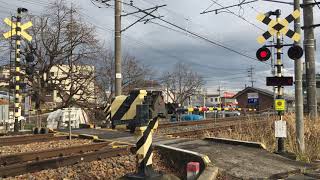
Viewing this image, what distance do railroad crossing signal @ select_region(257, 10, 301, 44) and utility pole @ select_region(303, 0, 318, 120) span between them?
21.6 feet

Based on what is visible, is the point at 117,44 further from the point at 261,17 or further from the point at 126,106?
the point at 126,106

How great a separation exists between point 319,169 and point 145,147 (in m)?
4.62

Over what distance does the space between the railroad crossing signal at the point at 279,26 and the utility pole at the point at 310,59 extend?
21.6 ft

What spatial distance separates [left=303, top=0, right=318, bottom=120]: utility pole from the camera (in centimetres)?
1747

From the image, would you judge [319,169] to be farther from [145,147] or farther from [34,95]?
[34,95]

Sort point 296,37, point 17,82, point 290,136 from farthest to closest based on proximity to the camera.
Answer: point 17,82
point 290,136
point 296,37

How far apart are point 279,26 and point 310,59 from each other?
8353 millimetres

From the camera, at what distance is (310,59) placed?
1862 cm

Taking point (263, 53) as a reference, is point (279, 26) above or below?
above

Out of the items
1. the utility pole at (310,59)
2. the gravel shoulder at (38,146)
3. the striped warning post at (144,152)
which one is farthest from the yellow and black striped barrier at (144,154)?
the utility pole at (310,59)

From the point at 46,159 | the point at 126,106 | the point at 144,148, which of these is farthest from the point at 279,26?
the point at 46,159

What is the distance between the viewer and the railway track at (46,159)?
7.05m

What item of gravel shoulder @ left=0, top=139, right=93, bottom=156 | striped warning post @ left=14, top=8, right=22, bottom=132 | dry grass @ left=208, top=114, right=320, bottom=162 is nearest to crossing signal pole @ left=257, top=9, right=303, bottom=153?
dry grass @ left=208, top=114, right=320, bottom=162

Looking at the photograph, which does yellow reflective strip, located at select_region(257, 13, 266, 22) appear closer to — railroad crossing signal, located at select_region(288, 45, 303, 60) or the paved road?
railroad crossing signal, located at select_region(288, 45, 303, 60)
